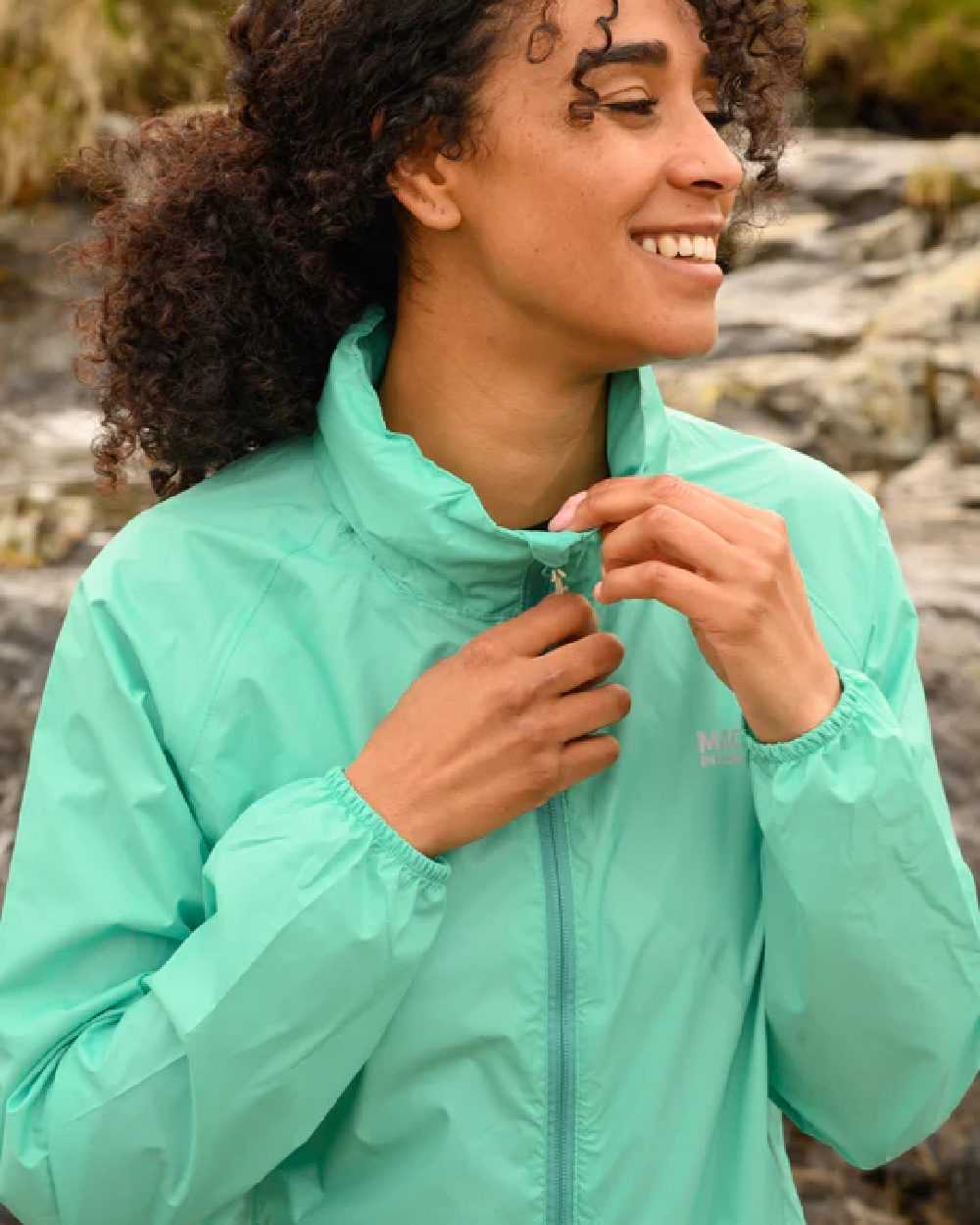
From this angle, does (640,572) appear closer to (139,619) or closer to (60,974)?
(139,619)

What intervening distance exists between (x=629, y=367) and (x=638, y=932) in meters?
0.68

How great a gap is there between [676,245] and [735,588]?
416mm

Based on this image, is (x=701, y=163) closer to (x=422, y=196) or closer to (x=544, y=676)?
(x=422, y=196)

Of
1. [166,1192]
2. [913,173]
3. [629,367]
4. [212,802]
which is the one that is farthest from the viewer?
[913,173]

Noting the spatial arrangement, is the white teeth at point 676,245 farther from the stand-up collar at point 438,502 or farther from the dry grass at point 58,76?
the dry grass at point 58,76

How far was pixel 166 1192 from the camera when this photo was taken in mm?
1617

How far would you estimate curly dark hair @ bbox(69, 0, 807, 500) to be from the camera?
1853mm

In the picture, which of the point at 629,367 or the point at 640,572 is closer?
the point at 640,572

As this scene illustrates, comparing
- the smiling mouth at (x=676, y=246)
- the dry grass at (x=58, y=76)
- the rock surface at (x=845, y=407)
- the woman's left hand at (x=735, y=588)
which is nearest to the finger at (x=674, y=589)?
the woman's left hand at (x=735, y=588)

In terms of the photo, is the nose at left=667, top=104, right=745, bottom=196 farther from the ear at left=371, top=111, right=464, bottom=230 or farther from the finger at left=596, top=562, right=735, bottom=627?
the finger at left=596, top=562, right=735, bottom=627

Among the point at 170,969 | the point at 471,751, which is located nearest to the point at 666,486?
the point at 471,751

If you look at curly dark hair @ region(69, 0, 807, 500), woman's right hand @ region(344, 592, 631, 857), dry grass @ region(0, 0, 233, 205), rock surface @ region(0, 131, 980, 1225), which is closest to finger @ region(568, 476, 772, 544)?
woman's right hand @ region(344, 592, 631, 857)

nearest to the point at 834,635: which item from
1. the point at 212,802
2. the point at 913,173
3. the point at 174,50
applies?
the point at 212,802

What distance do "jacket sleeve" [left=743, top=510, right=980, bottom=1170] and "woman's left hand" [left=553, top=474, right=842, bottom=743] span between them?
46mm
